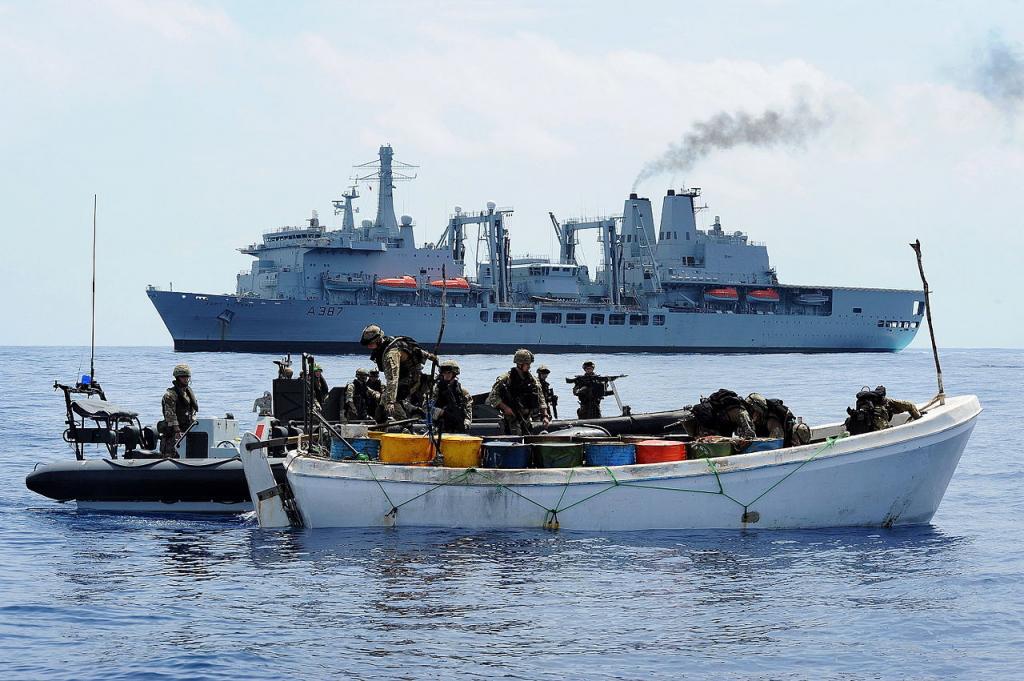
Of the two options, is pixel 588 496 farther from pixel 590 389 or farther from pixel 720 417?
pixel 590 389

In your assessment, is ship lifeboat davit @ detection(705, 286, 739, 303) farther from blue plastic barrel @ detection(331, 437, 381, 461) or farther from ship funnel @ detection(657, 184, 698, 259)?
blue plastic barrel @ detection(331, 437, 381, 461)

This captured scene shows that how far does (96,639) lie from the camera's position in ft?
34.5

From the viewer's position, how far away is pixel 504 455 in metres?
14.4

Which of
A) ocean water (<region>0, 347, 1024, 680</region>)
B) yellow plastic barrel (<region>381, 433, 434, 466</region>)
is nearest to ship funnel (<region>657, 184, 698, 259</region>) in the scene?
ocean water (<region>0, 347, 1024, 680</region>)

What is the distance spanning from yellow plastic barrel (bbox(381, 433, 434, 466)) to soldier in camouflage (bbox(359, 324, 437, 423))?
1248 millimetres

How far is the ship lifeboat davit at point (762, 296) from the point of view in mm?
111119

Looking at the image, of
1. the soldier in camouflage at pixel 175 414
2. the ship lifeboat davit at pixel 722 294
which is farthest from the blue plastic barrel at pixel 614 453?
the ship lifeboat davit at pixel 722 294

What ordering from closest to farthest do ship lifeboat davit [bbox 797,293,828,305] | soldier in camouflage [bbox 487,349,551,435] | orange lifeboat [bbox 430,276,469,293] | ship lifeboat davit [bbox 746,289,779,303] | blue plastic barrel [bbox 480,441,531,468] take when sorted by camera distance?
blue plastic barrel [bbox 480,441,531,468] → soldier in camouflage [bbox 487,349,551,435] → orange lifeboat [bbox 430,276,469,293] → ship lifeboat davit [bbox 746,289,779,303] → ship lifeboat davit [bbox 797,293,828,305]

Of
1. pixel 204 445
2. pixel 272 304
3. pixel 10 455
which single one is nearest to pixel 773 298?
pixel 272 304

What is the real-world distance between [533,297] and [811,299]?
26.5 meters

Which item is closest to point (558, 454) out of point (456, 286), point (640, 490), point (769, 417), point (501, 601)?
point (640, 490)

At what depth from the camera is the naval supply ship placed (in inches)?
3844

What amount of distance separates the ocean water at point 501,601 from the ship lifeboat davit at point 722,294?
9259 cm

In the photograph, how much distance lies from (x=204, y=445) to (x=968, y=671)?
431 inches
